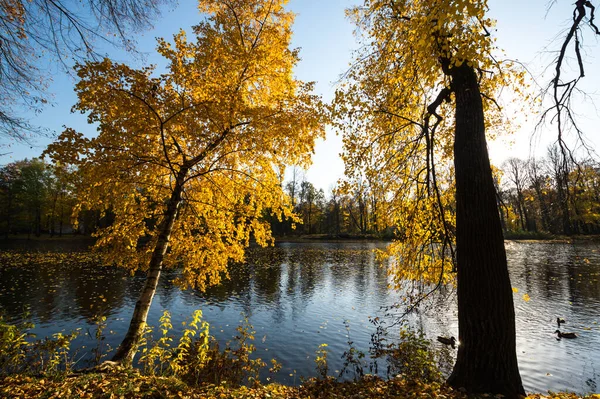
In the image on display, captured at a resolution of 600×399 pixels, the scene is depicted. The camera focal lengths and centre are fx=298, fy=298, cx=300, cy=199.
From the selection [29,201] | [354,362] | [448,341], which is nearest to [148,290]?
[354,362]

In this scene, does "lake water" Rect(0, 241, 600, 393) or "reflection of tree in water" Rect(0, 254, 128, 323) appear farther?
"reflection of tree in water" Rect(0, 254, 128, 323)

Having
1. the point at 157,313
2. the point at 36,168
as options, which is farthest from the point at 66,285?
the point at 36,168

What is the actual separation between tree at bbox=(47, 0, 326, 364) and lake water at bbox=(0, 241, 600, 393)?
4195mm

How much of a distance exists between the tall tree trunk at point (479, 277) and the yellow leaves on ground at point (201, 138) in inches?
122

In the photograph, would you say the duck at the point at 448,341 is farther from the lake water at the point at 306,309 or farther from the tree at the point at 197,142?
the tree at the point at 197,142

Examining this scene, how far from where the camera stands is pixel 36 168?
47625 mm

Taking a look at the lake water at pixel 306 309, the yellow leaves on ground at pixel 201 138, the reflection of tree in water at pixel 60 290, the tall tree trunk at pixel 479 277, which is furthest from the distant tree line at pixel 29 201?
the tall tree trunk at pixel 479 277

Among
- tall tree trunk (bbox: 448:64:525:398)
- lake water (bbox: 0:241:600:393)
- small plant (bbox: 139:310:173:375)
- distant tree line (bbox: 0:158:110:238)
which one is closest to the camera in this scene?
tall tree trunk (bbox: 448:64:525:398)

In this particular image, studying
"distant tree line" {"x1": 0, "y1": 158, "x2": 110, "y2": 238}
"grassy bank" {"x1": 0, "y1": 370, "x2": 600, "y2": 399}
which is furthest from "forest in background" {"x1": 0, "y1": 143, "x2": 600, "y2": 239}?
"grassy bank" {"x1": 0, "y1": 370, "x2": 600, "y2": 399}

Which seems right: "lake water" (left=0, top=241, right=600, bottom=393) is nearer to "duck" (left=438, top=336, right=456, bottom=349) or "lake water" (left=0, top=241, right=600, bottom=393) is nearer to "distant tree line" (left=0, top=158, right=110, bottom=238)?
"duck" (left=438, top=336, right=456, bottom=349)

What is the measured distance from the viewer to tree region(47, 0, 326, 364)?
546 centimetres

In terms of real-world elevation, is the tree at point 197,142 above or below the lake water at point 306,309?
above

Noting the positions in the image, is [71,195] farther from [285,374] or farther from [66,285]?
[66,285]

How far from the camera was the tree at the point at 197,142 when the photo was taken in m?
5.46
